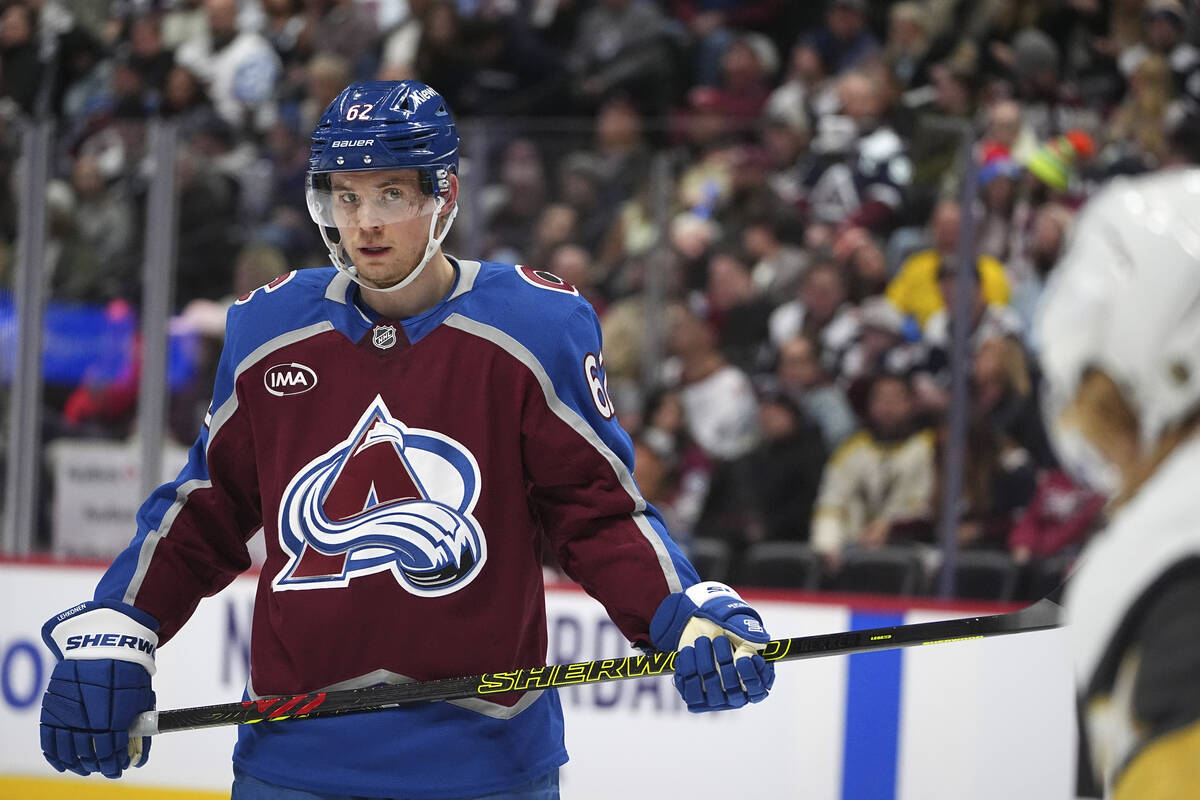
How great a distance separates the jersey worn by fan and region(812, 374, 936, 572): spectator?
248 cm

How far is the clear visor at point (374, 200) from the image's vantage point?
2.07 meters

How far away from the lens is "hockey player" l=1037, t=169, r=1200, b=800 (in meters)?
0.94

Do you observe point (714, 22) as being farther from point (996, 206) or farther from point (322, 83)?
point (996, 206)

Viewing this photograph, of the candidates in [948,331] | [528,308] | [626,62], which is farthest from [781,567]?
[528,308]

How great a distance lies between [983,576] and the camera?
431 centimetres

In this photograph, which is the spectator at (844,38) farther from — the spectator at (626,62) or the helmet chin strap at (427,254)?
the helmet chin strap at (427,254)

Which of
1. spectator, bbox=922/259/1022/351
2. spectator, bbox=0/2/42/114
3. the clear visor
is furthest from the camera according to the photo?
spectator, bbox=0/2/42/114

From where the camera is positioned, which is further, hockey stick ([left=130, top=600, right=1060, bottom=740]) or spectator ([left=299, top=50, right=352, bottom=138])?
→ spectator ([left=299, top=50, right=352, bottom=138])

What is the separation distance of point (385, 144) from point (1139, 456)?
1233mm

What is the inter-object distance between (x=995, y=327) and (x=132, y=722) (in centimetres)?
287

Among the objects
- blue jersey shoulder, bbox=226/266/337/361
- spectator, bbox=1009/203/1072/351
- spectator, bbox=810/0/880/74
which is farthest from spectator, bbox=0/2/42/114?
blue jersey shoulder, bbox=226/266/337/361

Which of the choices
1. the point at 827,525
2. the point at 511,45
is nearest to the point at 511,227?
the point at 827,525

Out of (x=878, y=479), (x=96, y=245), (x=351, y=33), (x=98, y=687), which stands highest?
(x=351, y=33)

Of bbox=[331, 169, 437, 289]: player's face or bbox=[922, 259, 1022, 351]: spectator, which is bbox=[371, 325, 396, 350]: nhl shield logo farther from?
bbox=[922, 259, 1022, 351]: spectator
